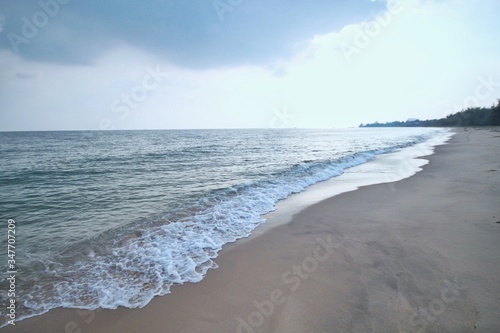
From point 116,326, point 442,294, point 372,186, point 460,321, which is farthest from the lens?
point 372,186

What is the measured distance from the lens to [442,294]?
3443mm

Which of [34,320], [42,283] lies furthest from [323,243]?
[42,283]

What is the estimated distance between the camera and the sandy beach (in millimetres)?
3096

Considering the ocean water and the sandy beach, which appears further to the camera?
the ocean water

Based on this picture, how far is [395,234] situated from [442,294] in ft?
7.48

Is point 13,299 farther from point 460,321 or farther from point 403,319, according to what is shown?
point 460,321

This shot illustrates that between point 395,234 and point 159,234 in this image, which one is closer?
point 395,234

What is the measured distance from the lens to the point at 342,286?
3.81 m

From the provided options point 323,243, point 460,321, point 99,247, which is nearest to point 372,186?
point 323,243

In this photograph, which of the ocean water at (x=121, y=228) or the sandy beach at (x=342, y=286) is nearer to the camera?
the sandy beach at (x=342, y=286)

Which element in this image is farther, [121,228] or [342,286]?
[121,228]

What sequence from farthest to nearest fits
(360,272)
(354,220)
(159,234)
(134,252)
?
1. (354,220)
2. (159,234)
3. (134,252)
4. (360,272)

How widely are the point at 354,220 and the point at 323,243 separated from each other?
75.1 inches

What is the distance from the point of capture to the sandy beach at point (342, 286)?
310 centimetres
